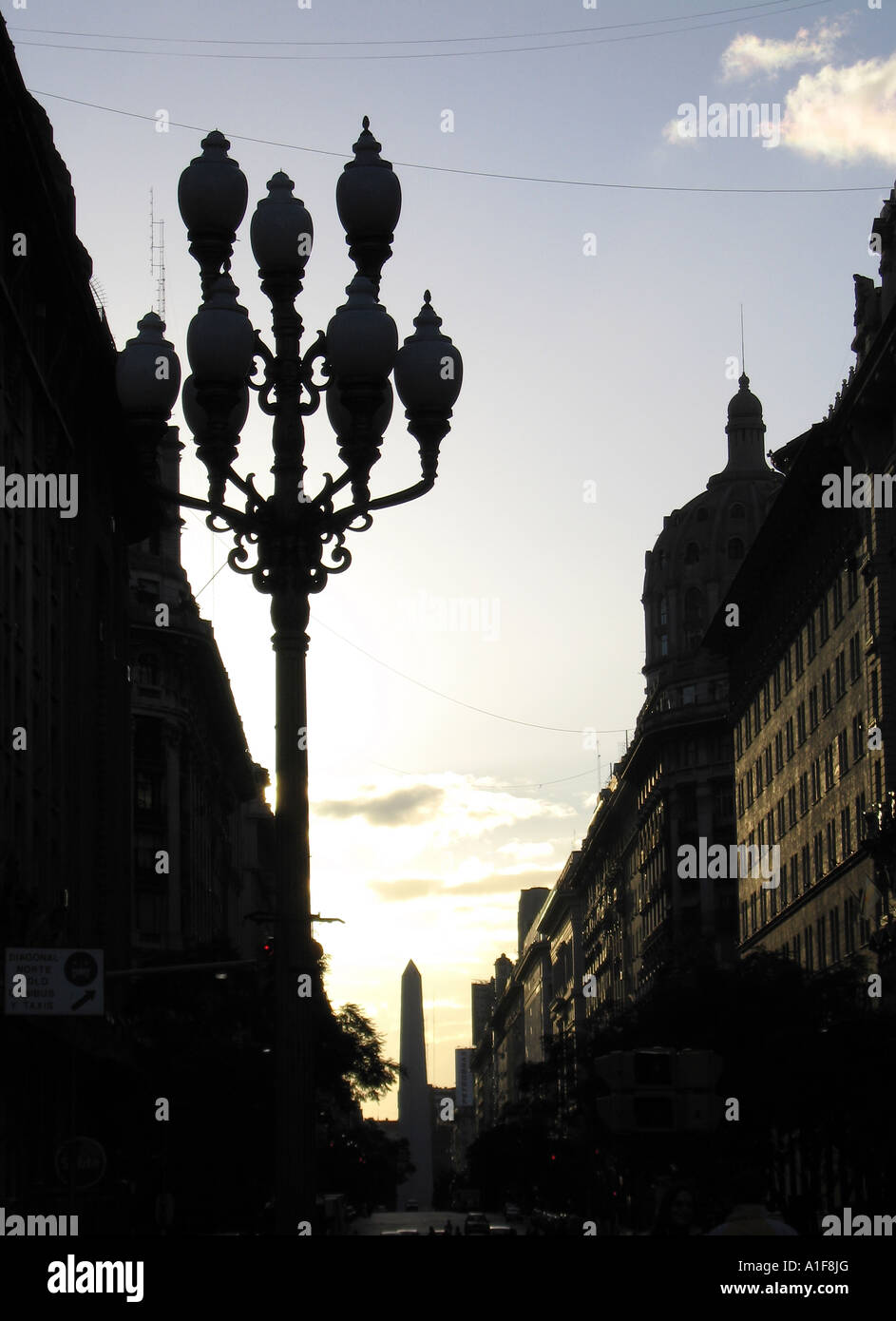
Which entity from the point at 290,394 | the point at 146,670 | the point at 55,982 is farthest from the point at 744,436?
the point at 290,394

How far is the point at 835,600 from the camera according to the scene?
257ft

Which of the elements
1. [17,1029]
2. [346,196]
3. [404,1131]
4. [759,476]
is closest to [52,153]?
[17,1029]

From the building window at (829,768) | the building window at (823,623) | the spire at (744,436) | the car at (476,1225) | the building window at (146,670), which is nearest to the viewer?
the building window at (829,768)

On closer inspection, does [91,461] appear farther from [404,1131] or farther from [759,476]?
[404,1131]

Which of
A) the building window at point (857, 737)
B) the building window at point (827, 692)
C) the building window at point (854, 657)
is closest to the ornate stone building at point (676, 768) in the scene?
the building window at point (827, 692)

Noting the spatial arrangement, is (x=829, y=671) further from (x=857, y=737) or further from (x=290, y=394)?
(x=290, y=394)

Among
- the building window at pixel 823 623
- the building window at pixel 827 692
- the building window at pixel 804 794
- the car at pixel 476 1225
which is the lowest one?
the car at pixel 476 1225

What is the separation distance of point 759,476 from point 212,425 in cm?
Result: 15758

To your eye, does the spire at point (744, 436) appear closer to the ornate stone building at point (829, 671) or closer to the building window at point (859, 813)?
the ornate stone building at point (829, 671)

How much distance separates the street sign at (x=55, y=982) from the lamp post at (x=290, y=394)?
14887 millimetres

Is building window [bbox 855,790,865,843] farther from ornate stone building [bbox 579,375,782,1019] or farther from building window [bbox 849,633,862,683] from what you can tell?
ornate stone building [bbox 579,375,782,1019]

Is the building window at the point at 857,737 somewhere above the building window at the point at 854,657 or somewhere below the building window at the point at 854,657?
below

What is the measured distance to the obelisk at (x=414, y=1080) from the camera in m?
184

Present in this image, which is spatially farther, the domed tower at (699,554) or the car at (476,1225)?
the domed tower at (699,554)
